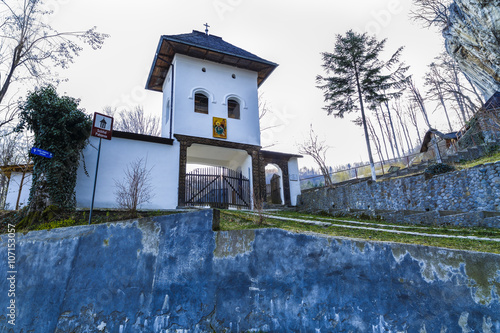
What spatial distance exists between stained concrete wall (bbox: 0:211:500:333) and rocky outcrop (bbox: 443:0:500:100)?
49.6 feet

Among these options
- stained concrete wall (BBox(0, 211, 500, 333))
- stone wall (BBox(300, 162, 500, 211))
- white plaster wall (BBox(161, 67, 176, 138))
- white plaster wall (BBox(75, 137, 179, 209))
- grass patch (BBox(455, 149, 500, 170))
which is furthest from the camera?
white plaster wall (BBox(161, 67, 176, 138))

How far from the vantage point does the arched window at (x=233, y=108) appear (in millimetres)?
15164

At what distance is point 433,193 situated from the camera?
10883 millimetres

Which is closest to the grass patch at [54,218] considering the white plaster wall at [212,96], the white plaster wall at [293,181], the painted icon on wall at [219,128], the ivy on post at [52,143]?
the ivy on post at [52,143]

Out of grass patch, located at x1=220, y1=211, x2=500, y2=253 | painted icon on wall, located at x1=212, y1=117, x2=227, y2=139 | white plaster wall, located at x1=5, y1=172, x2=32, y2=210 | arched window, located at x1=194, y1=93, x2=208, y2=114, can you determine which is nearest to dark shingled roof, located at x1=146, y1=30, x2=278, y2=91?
arched window, located at x1=194, y1=93, x2=208, y2=114

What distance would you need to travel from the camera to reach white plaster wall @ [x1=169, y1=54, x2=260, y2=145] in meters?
13.6

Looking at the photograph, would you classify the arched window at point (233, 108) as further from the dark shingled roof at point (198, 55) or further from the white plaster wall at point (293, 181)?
the white plaster wall at point (293, 181)

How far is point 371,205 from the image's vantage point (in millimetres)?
13453

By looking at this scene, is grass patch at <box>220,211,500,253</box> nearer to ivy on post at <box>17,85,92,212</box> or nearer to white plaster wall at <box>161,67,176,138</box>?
ivy on post at <box>17,85,92,212</box>

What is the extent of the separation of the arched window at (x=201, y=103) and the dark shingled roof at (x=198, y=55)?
205 centimetres

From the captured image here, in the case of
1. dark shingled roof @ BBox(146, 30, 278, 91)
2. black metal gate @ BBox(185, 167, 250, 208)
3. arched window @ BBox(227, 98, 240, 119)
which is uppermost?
Answer: dark shingled roof @ BBox(146, 30, 278, 91)

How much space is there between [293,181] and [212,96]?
21.9 ft

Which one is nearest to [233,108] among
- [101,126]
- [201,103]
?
[201,103]

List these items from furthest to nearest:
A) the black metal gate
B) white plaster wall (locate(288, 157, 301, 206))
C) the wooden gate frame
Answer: white plaster wall (locate(288, 157, 301, 206)) → the black metal gate → the wooden gate frame
